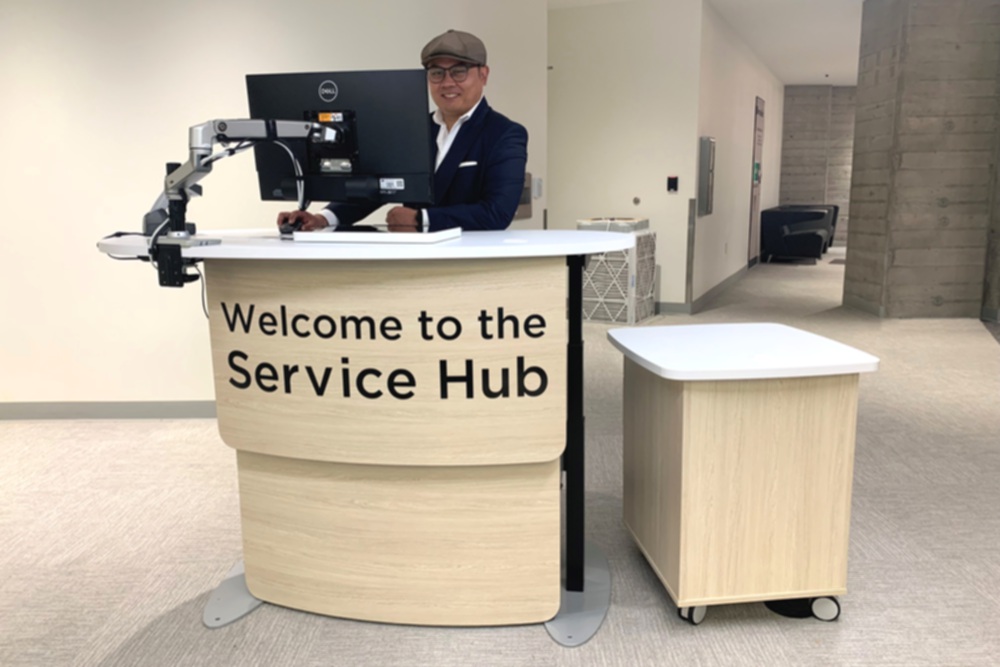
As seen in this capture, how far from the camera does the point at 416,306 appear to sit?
180cm

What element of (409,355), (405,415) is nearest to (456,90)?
(409,355)

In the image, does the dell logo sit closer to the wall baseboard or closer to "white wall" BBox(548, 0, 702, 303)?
the wall baseboard

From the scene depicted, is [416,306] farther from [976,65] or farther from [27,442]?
[976,65]

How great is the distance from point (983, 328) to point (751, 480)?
5141 millimetres

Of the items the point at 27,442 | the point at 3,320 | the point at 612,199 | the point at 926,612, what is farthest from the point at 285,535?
the point at 612,199

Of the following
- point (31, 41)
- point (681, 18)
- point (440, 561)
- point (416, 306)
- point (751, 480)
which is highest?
point (681, 18)

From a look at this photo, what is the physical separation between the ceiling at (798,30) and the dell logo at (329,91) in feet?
16.4

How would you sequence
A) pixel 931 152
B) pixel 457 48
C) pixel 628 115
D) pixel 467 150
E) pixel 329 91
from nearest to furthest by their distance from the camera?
pixel 329 91
pixel 457 48
pixel 467 150
pixel 931 152
pixel 628 115

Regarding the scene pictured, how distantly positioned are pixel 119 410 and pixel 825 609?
336 cm

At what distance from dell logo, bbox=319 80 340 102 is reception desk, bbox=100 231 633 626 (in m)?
0.40

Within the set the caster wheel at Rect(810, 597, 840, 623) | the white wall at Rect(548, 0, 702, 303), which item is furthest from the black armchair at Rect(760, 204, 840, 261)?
the caster wheel at Rect(810, 597, 840, 623)

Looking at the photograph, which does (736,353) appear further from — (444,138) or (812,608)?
(444,138)

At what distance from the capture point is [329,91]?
1.96 meters

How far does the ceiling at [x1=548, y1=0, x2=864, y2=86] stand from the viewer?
22.0ft
